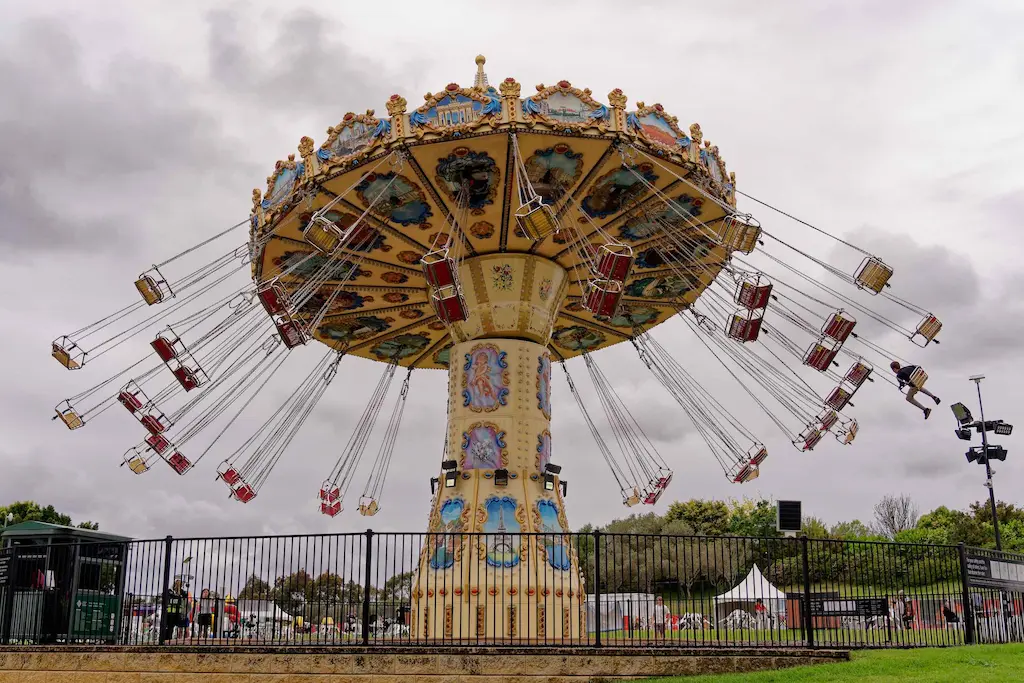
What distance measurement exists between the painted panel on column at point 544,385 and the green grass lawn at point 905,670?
8039mm

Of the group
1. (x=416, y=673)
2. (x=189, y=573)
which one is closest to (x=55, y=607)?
(x=189, y=573)

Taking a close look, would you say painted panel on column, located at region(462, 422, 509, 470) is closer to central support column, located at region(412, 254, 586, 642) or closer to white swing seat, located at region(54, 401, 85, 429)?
central support column, located at region(412, 254, 586, 642)

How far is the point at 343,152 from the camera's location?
15.2 metres

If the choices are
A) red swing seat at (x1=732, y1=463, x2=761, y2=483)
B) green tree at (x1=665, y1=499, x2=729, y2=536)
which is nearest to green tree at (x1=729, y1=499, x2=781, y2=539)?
green tree at (x1=665, y1=499, x2=729, y2=536)

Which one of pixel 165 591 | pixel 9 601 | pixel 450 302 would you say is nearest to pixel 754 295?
pixel 450 302

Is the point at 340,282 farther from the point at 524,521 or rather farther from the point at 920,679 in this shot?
the point at 920,679

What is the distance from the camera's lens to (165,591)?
12.0 metres

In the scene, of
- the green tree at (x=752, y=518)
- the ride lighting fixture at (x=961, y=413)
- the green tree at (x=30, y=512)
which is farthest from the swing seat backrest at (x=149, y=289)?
the green tree at (x=752, y=518)

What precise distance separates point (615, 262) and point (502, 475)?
15.8ft

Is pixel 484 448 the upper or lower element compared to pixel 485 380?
lower

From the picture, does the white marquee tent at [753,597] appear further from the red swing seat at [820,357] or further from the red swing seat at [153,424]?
the red swing seat at [153,424]

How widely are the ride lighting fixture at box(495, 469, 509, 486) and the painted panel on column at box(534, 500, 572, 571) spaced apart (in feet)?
2.40

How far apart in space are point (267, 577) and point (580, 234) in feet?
26.0

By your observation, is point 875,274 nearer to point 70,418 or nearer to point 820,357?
point 820,357
